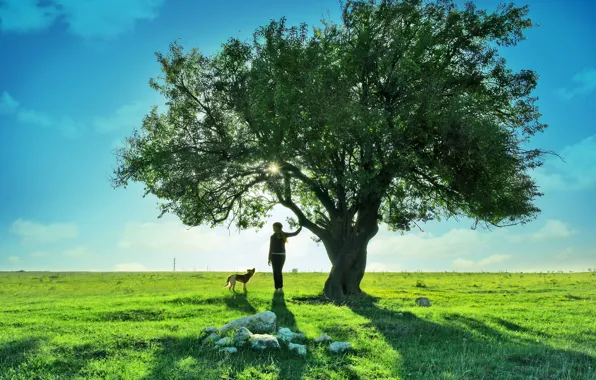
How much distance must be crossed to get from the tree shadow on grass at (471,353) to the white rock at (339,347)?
140 cm

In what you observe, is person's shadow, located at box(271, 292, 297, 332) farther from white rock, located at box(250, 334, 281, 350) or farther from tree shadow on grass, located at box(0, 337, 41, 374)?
tree shadow on grass, located at box(0, 337, 41, 374)

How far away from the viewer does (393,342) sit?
15.1 metres

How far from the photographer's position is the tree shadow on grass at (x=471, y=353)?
39.7 ft

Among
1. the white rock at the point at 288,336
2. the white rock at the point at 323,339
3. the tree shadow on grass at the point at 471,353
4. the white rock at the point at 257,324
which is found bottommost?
the tree shadow on grass at the point at 471,353

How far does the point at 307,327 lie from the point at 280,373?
4.97 metres

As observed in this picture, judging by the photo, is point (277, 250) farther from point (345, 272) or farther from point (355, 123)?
point (355, 123)

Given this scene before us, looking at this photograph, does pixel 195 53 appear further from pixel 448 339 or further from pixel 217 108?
pixel 448 339

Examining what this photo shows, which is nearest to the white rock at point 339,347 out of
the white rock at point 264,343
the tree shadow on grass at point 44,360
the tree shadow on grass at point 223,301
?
the white rock at point 264,343

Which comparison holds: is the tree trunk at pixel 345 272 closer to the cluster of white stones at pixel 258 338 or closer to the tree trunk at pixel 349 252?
the tree trunk at pixel 349 252

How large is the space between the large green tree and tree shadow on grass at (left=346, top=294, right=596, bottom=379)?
7.72 m

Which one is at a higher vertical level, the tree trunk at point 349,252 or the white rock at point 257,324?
the tree trunk at point 349,252

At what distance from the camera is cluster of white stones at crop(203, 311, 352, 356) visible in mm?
13242

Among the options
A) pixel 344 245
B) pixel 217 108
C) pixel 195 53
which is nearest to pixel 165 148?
pixel 217 108

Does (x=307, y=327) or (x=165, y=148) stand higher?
(x=165, y=148)
